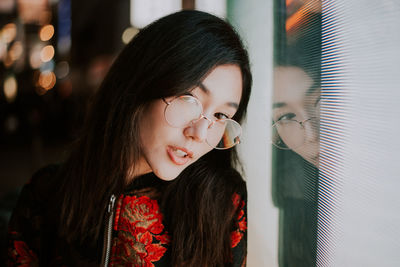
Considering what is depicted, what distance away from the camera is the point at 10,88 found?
21.3 ft

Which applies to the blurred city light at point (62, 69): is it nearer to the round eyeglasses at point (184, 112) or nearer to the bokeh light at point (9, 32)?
the bokeh light at point (9, 32)

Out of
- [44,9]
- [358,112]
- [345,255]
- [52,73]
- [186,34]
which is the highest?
[44,9]

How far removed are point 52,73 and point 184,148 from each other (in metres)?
7.30

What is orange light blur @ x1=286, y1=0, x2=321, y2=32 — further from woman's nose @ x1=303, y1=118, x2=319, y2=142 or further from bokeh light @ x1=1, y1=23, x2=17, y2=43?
bokeh light @ x1=1, y1=23, x2=17, y2=43

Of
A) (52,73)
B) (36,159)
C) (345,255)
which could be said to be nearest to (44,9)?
(52,73)

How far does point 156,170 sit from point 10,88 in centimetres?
675

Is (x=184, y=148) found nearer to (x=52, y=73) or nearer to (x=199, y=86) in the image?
(x=199, y=86)

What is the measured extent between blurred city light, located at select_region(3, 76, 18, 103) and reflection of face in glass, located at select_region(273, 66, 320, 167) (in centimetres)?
680

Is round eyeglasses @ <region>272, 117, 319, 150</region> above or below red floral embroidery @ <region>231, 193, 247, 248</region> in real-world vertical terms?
above

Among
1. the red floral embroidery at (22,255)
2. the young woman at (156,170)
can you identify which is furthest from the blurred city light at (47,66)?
the red floral embroidery at (22,255)

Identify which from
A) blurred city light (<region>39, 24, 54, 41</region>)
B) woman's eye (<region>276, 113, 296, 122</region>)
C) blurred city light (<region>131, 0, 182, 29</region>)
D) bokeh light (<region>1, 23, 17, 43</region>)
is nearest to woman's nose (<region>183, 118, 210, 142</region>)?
woman's eye (<region>276, 113, 296, 122</region>)

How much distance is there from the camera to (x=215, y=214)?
1.12m

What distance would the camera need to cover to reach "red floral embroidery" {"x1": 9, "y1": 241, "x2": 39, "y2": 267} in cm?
116

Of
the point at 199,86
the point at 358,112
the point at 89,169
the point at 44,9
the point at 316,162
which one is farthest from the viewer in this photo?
Answer: the point at 44,9
